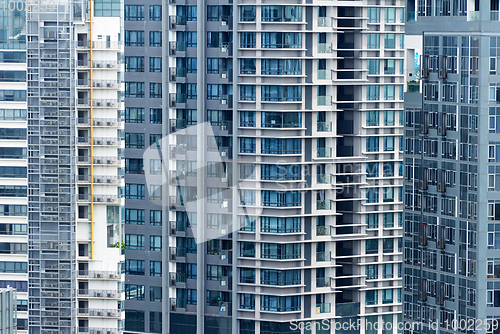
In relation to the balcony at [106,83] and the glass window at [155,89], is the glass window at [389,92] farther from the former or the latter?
the balcony at [106,83]

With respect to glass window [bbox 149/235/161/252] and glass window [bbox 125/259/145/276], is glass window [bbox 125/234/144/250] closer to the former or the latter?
glass window [bbox 149/235/161/252]

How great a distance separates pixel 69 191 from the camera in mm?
124188

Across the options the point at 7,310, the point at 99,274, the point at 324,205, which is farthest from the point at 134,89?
the point at 7,310

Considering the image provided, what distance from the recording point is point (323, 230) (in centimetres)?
10681

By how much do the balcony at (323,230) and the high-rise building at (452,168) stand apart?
13385mm

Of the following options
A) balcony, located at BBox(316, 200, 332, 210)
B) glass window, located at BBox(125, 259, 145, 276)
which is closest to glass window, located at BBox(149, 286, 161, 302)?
glass window, located at BBox(125, 259, 145, 276)

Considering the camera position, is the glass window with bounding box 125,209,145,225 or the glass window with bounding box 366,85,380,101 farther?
the glass window with bounding box 125,209,145,225

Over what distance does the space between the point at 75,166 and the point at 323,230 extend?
27.6 meters

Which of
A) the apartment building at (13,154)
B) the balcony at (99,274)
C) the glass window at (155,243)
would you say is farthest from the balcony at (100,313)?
the glass window at (155,243)

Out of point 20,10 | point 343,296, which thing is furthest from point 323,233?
point 20,10

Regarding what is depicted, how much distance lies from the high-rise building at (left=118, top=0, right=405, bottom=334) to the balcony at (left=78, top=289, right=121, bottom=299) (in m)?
16.9

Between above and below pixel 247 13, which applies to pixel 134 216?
below

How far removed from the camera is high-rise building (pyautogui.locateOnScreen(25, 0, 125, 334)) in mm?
123562

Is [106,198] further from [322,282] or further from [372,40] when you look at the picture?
[372,40]
